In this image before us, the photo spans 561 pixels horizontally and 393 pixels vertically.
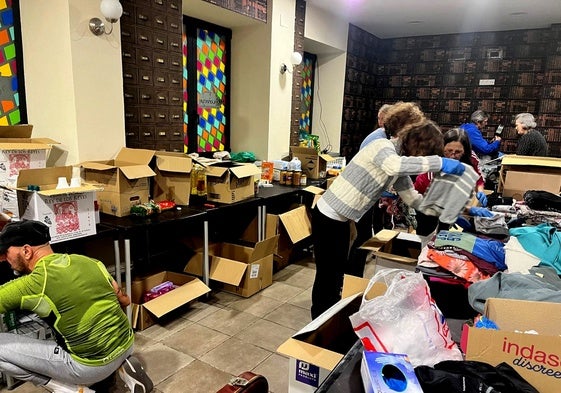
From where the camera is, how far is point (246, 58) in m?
4.64

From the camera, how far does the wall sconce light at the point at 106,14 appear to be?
2.61 meters

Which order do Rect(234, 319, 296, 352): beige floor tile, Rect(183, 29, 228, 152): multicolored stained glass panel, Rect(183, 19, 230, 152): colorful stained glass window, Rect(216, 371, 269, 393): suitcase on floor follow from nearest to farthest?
1. Rect(216, 371, 269, 393): suitcase on floor
2. Rect(234, 319, 296, 352): beige floor tile
3. Rect(183, 19, 230, 152): colorful stained glass window
4. Rect(183, 29, 228, 152): multicolored stained glass panel

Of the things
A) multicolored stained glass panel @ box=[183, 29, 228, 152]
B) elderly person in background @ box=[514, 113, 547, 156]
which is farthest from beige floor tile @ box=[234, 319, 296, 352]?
elderly person in background @ box=[514, 113, 547, 156]

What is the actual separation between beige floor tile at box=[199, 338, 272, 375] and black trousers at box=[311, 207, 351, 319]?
435 millimetres

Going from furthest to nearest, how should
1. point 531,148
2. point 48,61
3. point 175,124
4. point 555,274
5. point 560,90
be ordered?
1. point 560,90
2. point 531,148
3. point 175,124
4. point 48,61
5. point 555,274

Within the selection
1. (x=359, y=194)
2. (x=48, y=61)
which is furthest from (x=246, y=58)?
(x=359, y=194)

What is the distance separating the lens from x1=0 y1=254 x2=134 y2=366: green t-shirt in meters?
1.51

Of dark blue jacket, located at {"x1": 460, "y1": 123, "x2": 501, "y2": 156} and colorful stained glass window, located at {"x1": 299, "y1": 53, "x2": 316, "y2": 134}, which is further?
colorful stained glass window, located at {"x1": 299, "y1": 53, "x2": 316, "y2": 134}

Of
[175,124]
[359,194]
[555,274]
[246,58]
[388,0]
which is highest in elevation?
[388,0]

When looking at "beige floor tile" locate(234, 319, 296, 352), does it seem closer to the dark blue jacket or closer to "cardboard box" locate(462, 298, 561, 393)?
"cardboard box" locate(462, 298, 561, 393)

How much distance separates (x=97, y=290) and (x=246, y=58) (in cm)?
362

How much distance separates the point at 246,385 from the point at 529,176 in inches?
123

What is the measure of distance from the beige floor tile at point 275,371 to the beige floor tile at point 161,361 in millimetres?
427

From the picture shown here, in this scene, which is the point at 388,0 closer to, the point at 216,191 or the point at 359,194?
the point at 216,191
